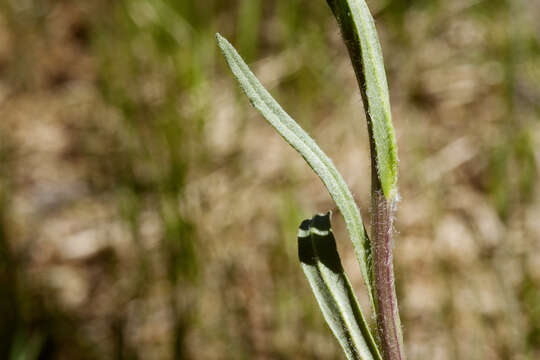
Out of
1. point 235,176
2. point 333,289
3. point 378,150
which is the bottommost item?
point 333,289

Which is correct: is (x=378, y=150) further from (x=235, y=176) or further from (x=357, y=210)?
(x=235, y=176)

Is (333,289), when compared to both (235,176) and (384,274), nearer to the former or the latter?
(384,274)

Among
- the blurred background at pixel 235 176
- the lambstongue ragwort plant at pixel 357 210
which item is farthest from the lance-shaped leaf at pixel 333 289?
the blurred background at pixel 235 176

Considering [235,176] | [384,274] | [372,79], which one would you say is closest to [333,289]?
[384,274]

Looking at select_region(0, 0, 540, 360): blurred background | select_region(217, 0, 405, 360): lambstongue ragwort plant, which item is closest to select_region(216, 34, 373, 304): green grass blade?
select_region(217, 0, 405, 360): lambstongue ragwort plant

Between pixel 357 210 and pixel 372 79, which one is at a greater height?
Result: pixel 372 79

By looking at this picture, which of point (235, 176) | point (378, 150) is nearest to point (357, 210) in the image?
point (378, 150)

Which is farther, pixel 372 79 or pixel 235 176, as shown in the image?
pixel 235 176

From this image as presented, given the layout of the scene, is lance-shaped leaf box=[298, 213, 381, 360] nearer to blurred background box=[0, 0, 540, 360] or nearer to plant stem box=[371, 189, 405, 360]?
plant stem box=[371, 189, 405, 360]

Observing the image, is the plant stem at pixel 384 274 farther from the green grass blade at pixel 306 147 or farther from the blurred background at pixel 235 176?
the blurred background at pixel 235 176
